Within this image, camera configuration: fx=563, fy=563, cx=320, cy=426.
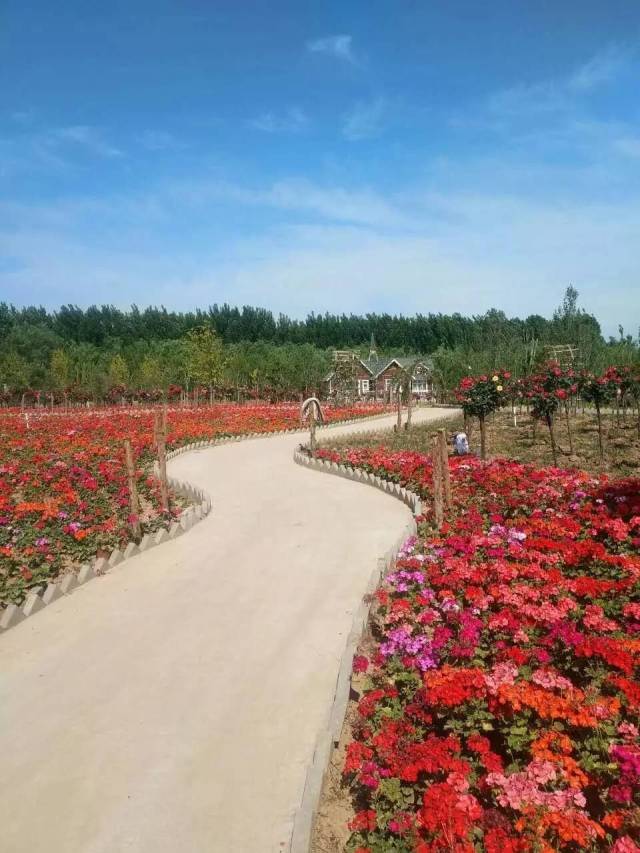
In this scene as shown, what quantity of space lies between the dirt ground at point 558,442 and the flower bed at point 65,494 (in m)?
8.63

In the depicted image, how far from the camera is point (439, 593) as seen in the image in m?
6.51

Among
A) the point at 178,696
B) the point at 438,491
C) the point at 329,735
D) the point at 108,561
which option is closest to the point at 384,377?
the point at 438,491

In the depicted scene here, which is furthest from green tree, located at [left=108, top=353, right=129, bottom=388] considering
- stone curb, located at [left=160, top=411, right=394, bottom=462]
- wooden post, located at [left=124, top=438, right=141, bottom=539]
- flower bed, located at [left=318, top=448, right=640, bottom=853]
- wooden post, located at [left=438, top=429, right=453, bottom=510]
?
flower bed, located at [left=318, top=448, right=640, bottom=853]

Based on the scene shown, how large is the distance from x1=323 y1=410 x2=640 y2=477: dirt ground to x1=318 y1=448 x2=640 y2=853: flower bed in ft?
30.1

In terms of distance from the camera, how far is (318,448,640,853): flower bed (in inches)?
128

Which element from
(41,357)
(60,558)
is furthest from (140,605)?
(41,357)

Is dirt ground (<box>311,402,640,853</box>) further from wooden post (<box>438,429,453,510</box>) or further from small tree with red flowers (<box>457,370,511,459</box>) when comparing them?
wooden post (<box>438,429,453,510</box>)

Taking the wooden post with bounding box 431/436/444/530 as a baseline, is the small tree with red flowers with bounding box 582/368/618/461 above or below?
above

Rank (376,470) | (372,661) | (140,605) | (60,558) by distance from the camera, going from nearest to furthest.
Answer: (372,661) < (140,605) < (60,558) < (376,470)

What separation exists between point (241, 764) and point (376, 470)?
1220 cm

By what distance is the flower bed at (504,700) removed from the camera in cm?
324

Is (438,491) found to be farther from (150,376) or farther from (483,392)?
(150,376)

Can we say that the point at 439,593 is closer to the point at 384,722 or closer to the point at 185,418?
the point at 384,722

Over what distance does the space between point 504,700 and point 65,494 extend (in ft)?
32.4
